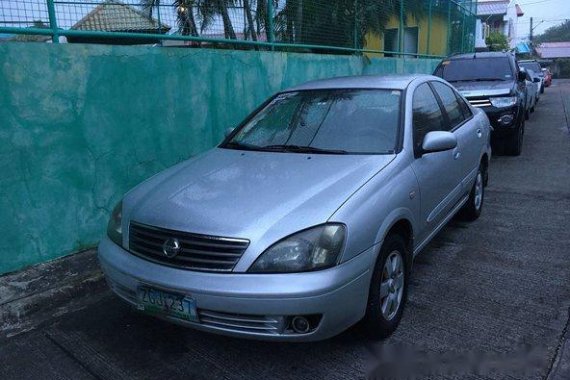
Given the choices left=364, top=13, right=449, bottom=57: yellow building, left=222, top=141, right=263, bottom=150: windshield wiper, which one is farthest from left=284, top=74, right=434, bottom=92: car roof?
left=364, top=13, right=449, bottom=57: yellow building

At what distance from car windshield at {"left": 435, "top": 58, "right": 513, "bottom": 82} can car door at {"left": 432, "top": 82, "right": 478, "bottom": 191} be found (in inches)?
172

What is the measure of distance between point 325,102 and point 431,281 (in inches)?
62.0

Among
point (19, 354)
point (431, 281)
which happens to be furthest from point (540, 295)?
point (19, 354)

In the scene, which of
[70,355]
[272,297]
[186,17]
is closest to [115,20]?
[186,17]

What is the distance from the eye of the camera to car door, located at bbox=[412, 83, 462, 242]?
337 cm

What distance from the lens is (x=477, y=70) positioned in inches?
357

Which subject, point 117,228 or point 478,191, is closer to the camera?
point 117,228

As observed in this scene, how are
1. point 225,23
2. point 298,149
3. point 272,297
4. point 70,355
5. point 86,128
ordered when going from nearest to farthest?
point 272,297
point 70,355
point 298,149
point 86,128
point 225,23

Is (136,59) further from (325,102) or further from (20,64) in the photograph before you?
(325,102)

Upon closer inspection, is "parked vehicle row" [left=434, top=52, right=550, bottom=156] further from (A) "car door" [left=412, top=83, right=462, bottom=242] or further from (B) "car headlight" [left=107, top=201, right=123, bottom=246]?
(B) "car headlight" [left=107, top=201, right=123, bottom=246]

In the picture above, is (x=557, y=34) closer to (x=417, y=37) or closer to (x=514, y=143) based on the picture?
(x=417, y=37)

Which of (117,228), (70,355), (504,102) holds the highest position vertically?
(504,102)

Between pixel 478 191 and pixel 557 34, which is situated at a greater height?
pixel 557 34

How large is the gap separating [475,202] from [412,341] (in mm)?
2492
